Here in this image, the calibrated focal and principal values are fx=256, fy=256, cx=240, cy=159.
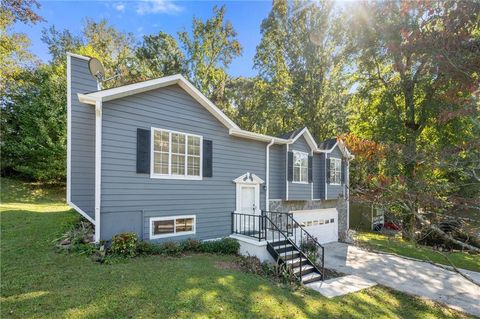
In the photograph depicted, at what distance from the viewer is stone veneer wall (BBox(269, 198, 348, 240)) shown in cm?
1188

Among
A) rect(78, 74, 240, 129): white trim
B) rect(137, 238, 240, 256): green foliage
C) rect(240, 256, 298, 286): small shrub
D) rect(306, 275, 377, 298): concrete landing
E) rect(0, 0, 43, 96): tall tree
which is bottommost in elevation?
rect(306, 275, 377, 298): concrete landing

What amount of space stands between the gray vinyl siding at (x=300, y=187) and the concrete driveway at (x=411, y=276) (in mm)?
2831

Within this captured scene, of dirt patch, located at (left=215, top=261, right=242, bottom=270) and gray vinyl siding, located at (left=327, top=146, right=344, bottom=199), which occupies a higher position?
gray vinyl siding, located at (left=327, top=146, right=344, bottom=199)

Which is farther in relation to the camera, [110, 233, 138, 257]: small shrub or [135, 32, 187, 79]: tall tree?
[135, 32, 187, 79]: tall tree

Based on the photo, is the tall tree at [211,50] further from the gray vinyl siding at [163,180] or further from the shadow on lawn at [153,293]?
the shadow on lawn at [153,293]

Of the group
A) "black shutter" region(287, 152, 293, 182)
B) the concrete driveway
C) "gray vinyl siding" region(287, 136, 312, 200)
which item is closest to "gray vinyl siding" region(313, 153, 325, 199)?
"gray vinyl siding" region(287, 136, 312, 200)

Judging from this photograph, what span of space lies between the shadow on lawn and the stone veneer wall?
200 inches

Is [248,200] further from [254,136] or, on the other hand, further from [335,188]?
[335,188]

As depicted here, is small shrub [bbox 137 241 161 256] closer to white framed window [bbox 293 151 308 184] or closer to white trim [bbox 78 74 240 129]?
white trim [bbox 78 74 240 129]

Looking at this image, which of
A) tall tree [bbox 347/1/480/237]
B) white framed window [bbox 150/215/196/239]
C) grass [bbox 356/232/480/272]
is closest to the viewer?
tall tree [bbox 347/1/480/237]

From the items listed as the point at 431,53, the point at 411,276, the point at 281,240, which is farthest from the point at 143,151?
the point at 411,276

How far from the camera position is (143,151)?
300 inches

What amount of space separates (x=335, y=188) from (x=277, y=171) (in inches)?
176

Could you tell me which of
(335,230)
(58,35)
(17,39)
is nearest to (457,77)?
(335,230)
